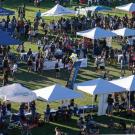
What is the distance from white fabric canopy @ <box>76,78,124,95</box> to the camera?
87.5ft

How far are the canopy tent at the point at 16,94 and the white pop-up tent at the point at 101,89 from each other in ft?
10.1

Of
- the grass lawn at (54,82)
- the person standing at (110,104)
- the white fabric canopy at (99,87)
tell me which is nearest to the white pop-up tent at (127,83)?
the white fabric canopy at (99,87)

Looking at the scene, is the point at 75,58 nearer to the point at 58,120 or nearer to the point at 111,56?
the point at 111,56

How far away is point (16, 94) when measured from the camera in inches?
972

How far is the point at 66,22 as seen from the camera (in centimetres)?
4428

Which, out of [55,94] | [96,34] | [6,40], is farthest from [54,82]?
[96,34]

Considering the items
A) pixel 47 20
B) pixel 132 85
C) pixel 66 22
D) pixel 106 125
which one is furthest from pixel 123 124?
pixel 47 20

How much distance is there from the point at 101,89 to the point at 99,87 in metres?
0.14

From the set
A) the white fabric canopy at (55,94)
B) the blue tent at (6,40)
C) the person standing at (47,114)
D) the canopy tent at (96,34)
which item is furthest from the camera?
the canopy tent at (96,34)

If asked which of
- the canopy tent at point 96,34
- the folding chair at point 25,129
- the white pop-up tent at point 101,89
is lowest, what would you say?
the folding chair at point 25,129

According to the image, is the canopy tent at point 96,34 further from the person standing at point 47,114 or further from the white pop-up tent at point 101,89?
the person standing at point 47,114

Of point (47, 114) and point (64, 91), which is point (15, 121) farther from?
point (64, 91)

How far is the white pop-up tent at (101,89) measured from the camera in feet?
87.6

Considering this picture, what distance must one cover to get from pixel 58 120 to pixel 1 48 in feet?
36.7
